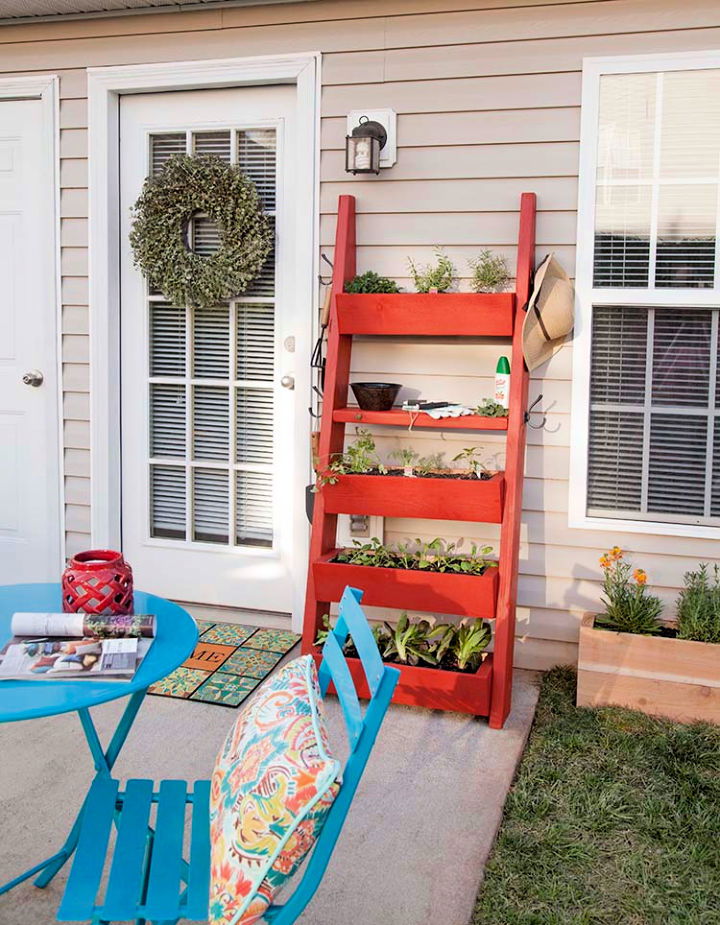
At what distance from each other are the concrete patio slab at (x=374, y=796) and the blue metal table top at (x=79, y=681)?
0.67 metres

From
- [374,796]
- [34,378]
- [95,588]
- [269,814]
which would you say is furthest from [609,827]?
[34,378]

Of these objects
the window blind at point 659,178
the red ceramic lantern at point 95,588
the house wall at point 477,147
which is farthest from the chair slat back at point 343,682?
the window blind at point 659,178

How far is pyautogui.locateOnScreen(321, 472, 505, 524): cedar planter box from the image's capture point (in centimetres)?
300

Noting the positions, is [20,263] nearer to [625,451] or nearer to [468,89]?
[468,89]

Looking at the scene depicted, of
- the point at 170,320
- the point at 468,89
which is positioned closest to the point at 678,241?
the point at 468,89

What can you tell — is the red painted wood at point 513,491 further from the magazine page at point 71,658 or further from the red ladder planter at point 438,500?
the magazine page at point 71,658

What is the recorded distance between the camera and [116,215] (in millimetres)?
3820

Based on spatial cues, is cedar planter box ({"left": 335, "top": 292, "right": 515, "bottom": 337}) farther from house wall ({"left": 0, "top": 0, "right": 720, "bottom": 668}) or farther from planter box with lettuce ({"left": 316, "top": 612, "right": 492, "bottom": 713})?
planter box with lettuce ({"left": 316, "top": 612, "right": 492, "bottom": 713})

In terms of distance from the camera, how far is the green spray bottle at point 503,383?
10.3 feet

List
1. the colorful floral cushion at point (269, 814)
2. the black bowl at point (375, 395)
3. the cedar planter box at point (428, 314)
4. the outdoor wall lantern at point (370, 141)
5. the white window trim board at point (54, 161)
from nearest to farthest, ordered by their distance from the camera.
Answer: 1. the colorful floral cushion at point (269, 814)
2. the cedar planter box at point (428, 314)
3. the black bowl at point (375, 395)
4. the outdoor wall lantern at point (370, 141)
5. the white window trim board at point (54, 161)

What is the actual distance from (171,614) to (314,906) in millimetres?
739

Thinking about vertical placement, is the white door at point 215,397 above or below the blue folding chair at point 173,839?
above

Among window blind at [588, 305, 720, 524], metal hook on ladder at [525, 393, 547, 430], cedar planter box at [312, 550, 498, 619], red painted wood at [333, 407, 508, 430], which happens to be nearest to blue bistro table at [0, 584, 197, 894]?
cedar planter box at [312, 550, 498, 619]

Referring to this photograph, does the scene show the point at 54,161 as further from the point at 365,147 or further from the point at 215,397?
the point at 365,147
